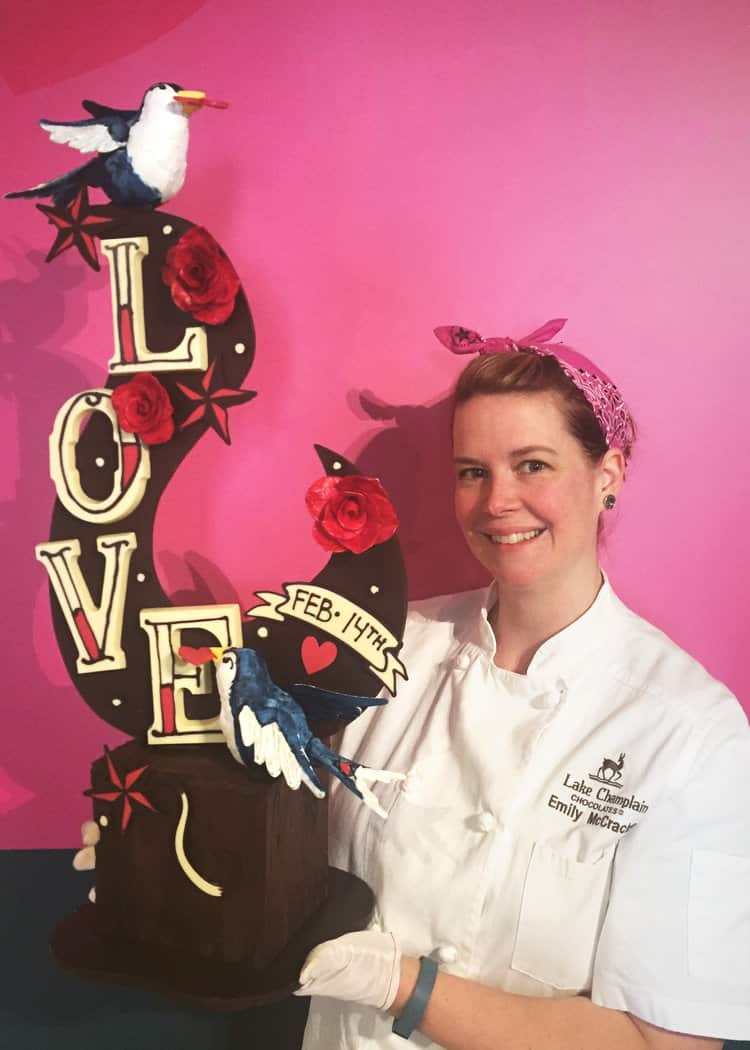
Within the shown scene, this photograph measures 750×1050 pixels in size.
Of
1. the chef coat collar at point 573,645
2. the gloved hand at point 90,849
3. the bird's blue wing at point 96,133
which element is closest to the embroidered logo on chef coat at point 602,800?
the chef coat collar at point 573,645

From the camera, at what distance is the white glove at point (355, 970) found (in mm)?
956

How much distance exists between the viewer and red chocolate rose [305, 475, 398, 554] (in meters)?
1.00

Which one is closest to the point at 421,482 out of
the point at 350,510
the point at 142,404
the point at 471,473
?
the point at 471,473

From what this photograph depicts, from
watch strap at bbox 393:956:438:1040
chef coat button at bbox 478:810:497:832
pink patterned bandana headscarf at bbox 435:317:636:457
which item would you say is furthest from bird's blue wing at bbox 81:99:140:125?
watch strap at bbox 393:956:438:1040

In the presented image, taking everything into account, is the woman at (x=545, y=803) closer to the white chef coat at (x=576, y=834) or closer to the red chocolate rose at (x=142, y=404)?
the white chef coat at (x=576, y=834)

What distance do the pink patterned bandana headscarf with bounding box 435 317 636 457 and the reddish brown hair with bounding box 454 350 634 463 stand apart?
0.01 meters

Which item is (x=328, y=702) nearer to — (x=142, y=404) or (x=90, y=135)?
(x=142, y=404)

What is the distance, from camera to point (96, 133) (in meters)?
1.04

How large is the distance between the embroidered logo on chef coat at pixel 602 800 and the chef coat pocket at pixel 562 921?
0.04 meters

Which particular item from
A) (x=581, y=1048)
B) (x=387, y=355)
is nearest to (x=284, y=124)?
(x=387, y=355)

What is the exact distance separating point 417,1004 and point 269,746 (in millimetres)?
372

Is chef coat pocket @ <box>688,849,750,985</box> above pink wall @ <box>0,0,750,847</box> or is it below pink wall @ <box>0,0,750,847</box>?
below

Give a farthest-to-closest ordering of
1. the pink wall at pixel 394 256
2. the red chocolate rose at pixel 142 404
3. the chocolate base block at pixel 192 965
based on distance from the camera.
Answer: the pink wall at pixel 394 256 < the red chocolate rose at pixel 142 404 < the chocolate base block at pixel 192 965

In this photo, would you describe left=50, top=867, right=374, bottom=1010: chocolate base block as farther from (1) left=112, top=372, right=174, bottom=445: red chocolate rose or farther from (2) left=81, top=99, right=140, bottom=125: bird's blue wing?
(2) left=81, top=99, right=140, bottom=125: bird's blue wing
